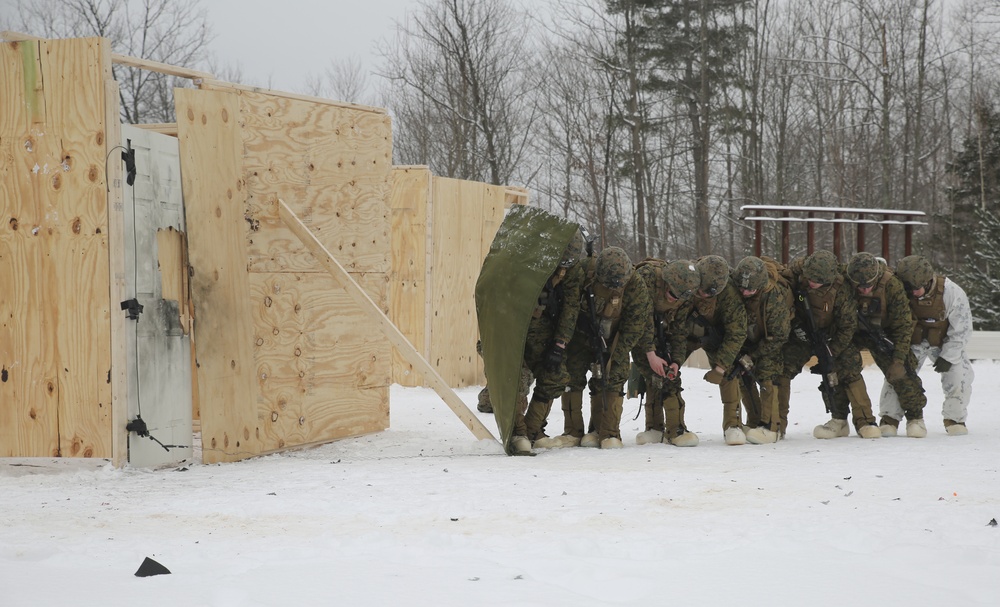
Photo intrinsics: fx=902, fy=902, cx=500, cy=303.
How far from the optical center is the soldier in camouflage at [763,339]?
783 centimetres

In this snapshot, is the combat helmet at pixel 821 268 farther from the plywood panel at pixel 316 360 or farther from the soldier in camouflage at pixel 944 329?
the plywood panel at pixel 316 360

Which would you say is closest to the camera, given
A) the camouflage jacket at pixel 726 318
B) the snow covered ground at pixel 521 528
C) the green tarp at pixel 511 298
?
the snow covered ground at pixel 521 528

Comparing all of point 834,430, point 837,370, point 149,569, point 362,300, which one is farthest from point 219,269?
Answer: point 834,430

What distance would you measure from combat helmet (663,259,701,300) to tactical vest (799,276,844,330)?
45.4 inches

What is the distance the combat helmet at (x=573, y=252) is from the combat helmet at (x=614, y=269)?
21cm

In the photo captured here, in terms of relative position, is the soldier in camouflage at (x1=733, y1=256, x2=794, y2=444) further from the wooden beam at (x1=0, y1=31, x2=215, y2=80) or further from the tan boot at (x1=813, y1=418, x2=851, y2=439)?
the wooden beam at (x1=0, y1=31, x2=215, y2=80)

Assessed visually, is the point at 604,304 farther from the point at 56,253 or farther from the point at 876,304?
the point at 56,253

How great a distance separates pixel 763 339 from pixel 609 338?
1449mm

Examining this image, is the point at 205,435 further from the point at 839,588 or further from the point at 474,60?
the point at 474,60

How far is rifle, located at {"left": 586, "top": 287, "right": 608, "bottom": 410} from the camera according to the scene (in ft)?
25.6

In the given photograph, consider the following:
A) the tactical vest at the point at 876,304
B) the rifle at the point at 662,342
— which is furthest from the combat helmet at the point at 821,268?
the rifle at the point at 662,342

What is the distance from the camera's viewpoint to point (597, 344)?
784cm

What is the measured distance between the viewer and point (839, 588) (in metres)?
3.91

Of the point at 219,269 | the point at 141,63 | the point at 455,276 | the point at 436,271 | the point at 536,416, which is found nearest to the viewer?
the point at 141,63
